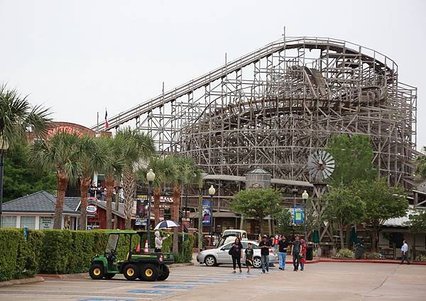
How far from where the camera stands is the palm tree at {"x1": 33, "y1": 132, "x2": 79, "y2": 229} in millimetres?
33812

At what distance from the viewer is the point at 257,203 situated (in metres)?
64.7

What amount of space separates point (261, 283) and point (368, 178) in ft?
149

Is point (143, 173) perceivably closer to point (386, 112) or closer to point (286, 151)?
point (286, 151)

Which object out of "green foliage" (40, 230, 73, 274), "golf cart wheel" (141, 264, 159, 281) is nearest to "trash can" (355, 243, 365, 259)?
"golf cart wheel" (141, 264, 159, 281)

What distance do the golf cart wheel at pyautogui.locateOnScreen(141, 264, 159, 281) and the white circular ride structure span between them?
46.4 meters

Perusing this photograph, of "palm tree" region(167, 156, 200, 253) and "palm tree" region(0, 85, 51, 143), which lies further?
"palm tree" region(167, 156, 200, 253)

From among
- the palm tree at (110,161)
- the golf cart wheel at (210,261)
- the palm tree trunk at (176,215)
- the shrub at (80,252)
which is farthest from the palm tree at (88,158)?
the golf cart wheel at (210,261)

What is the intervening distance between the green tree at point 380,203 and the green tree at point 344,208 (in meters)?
1.34

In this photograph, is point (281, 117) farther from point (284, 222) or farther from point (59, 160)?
point (59, 160)

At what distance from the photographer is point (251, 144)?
77875mm

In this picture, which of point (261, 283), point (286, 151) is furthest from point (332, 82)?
point (261, 283)

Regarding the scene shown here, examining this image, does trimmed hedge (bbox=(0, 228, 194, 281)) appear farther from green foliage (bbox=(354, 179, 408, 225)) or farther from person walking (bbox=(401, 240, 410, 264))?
Result: green foliage (bbox=(354, 179, 408, 225))

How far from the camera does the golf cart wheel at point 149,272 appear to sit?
28281 mm

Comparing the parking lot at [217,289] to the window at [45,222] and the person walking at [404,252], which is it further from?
the person walking at [404,252]
